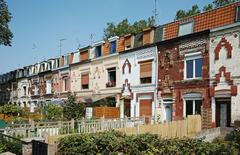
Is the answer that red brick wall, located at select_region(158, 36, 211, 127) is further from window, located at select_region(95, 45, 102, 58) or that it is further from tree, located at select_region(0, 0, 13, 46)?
tree, located at select_region(0, 0, 13, 46)

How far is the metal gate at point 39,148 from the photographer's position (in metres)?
11.1

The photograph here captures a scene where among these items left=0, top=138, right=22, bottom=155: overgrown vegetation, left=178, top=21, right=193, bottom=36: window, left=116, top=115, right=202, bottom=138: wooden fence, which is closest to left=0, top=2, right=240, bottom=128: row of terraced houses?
left=178, top=21, right=193, bottom=36: window

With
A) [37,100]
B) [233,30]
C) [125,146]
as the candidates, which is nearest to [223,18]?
[233,30]

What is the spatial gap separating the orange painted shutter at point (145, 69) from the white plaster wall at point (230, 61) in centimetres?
629

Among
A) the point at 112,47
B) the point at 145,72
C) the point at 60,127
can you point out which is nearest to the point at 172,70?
the point at 145,72

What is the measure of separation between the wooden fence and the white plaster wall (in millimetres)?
1323

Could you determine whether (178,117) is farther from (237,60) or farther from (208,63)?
(237,60)

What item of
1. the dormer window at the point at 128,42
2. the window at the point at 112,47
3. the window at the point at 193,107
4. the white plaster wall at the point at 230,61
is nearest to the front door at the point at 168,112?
the window at the point at 193,107

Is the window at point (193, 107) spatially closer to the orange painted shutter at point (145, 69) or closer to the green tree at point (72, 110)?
the orange painted shutter at point (145, 69)

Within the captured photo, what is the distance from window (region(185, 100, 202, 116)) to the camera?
2262 centimetres

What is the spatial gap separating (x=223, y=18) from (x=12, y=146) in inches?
591

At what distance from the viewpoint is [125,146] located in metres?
10.5

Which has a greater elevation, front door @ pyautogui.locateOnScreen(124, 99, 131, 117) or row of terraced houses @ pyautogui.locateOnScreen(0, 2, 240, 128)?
row of terraced houses @ pyautogui.locateOnScreen(0, 2, 240, 128)

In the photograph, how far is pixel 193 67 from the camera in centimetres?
2317
